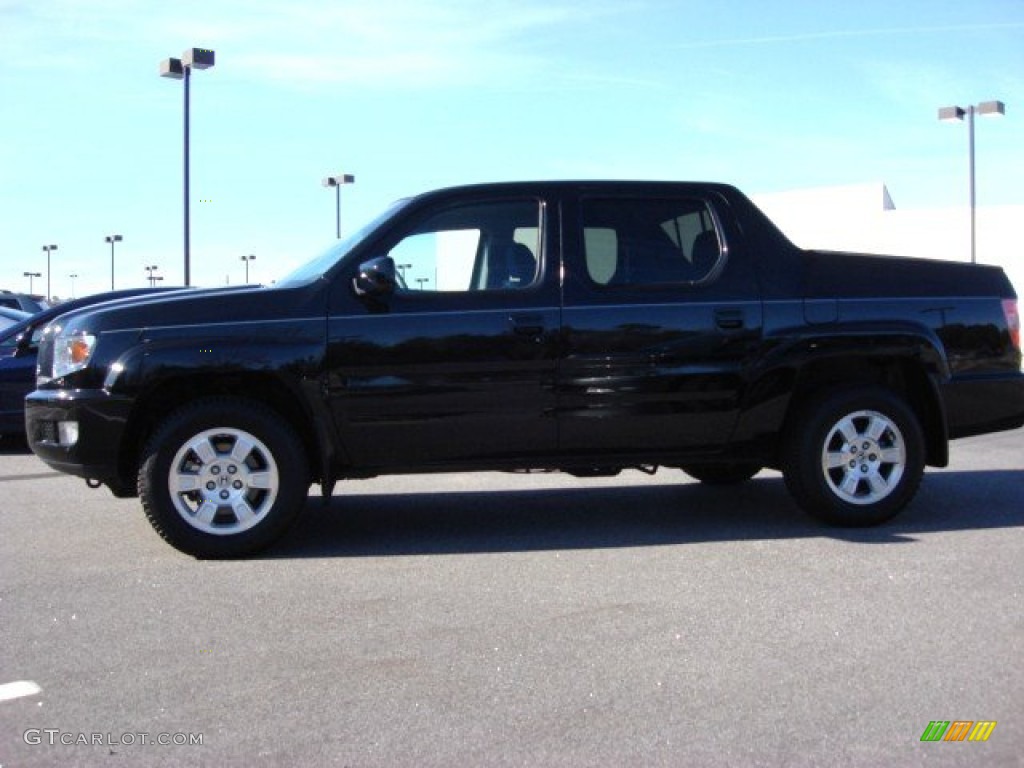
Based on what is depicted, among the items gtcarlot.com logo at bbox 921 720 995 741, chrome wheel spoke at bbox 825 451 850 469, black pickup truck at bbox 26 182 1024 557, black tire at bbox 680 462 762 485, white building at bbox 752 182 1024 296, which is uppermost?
white building at bbox 752 182 1024 296

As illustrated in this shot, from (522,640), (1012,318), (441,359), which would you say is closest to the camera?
(522,640)

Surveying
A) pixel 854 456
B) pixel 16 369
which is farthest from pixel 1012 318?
pixel 16 369

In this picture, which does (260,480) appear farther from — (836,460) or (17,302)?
(17,302)

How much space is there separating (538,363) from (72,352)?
2341 mm

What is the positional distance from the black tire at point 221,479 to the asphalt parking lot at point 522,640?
0.51 feet

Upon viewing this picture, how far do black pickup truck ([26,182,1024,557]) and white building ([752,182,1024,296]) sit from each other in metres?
29.7

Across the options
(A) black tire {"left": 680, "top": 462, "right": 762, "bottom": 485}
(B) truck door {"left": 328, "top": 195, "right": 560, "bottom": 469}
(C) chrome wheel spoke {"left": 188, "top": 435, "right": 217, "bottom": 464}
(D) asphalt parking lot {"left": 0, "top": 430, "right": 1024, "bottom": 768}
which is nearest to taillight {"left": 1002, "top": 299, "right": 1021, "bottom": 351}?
(D) asphalt parking lot {"left": 0, "top": 430, "right": 1024, "bottom": 768}

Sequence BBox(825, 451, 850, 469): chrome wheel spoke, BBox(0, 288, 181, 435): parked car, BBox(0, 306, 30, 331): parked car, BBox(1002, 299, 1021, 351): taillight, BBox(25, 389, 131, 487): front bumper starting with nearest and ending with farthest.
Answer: BBox(25, 389, 131, 487): front bumper < BBox(825, 451, 850, 469): chrome wheel spoke < BBox(1002, 299, 1021, 351): taillight < BBox(0, 288, 181, 435): parked car < BBox(0, 306, 30, 331): parked car

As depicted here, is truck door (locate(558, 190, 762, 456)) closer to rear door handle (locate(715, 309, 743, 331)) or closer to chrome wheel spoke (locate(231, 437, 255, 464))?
rear door handle (locate(715, 309, 743, 331))

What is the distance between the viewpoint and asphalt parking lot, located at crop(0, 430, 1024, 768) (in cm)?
332

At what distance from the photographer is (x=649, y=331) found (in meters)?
6.02

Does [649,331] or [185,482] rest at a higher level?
[649,331]

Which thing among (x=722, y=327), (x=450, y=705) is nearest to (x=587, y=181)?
(x=722, y=327)

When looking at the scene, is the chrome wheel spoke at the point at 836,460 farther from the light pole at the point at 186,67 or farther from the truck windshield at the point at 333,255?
the light pole at the point at 186,67
